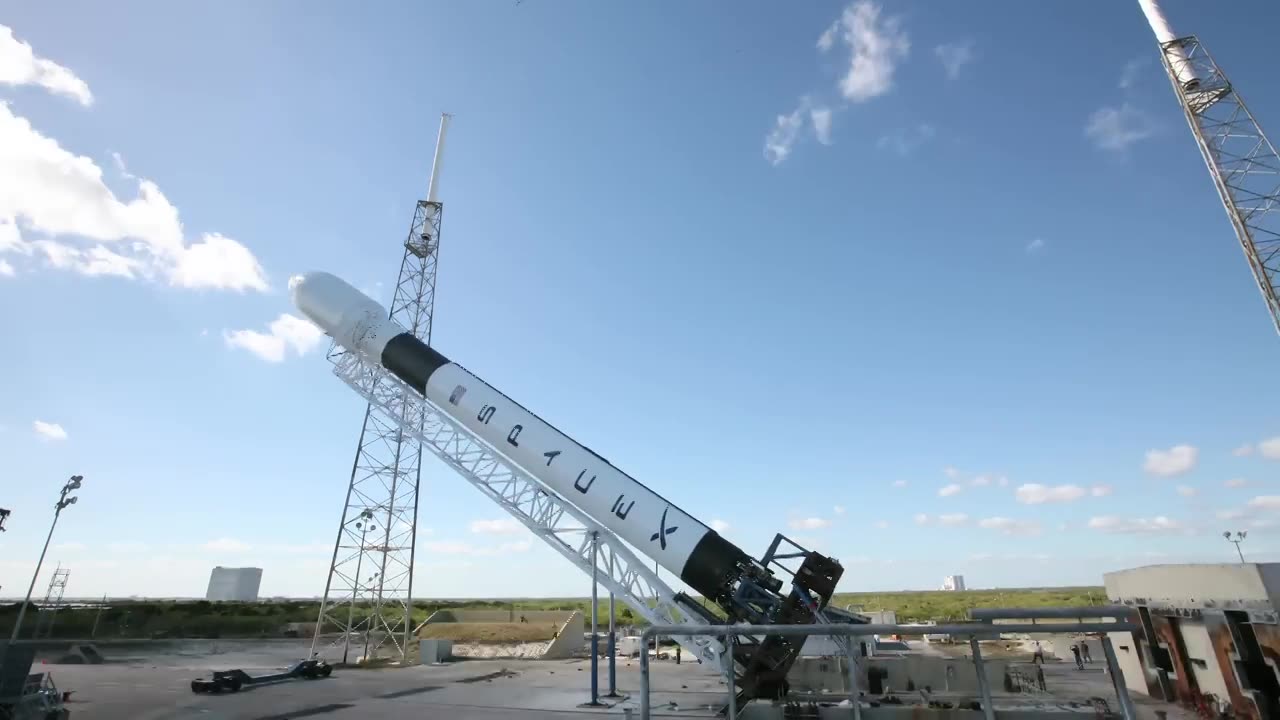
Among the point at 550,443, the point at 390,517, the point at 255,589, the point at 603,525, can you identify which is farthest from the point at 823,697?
the point at 255,589

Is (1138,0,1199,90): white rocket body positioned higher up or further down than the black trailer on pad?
higher up

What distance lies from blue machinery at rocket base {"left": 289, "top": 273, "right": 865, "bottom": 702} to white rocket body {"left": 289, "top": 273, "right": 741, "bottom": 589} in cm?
3

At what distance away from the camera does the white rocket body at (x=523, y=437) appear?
51.6 ft

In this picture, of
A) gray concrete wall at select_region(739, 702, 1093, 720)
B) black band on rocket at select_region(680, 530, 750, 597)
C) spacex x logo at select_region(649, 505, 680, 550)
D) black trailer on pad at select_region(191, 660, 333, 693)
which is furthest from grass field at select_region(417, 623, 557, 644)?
gray concrete wall at select_region(739, 702, 1093, 720)

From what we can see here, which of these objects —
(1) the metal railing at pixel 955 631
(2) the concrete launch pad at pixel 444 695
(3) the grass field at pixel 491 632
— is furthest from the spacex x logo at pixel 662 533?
(3) the grass field at pixel 491 632

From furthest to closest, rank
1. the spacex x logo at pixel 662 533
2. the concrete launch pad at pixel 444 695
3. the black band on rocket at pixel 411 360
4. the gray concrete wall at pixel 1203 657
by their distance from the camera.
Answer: the black band on rocket at pixel 411 360 < the spacex x logo at pixel 662 533 < the concrete launch pad at pixel 444 695 < the gray concrete wall at pixel 1203 657

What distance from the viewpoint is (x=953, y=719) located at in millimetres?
9359

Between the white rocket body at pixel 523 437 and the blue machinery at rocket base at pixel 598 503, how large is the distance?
3 centimetres

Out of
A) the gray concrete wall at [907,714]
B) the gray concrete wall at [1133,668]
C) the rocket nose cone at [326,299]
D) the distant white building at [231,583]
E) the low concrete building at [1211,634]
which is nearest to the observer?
the gray concrete wall at [907,714]

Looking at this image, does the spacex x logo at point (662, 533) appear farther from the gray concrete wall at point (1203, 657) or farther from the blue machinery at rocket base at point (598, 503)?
the gray concrete wall at point (1203, 657)

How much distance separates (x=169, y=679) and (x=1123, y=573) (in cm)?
3087

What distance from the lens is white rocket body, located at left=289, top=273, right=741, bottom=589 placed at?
1573 cm

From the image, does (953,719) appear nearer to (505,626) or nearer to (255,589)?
(505,626)

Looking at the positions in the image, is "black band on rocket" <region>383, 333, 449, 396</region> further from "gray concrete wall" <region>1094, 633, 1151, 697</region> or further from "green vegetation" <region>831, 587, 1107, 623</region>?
"green vegetation" <region>831, 587, 1107, 623</region>
